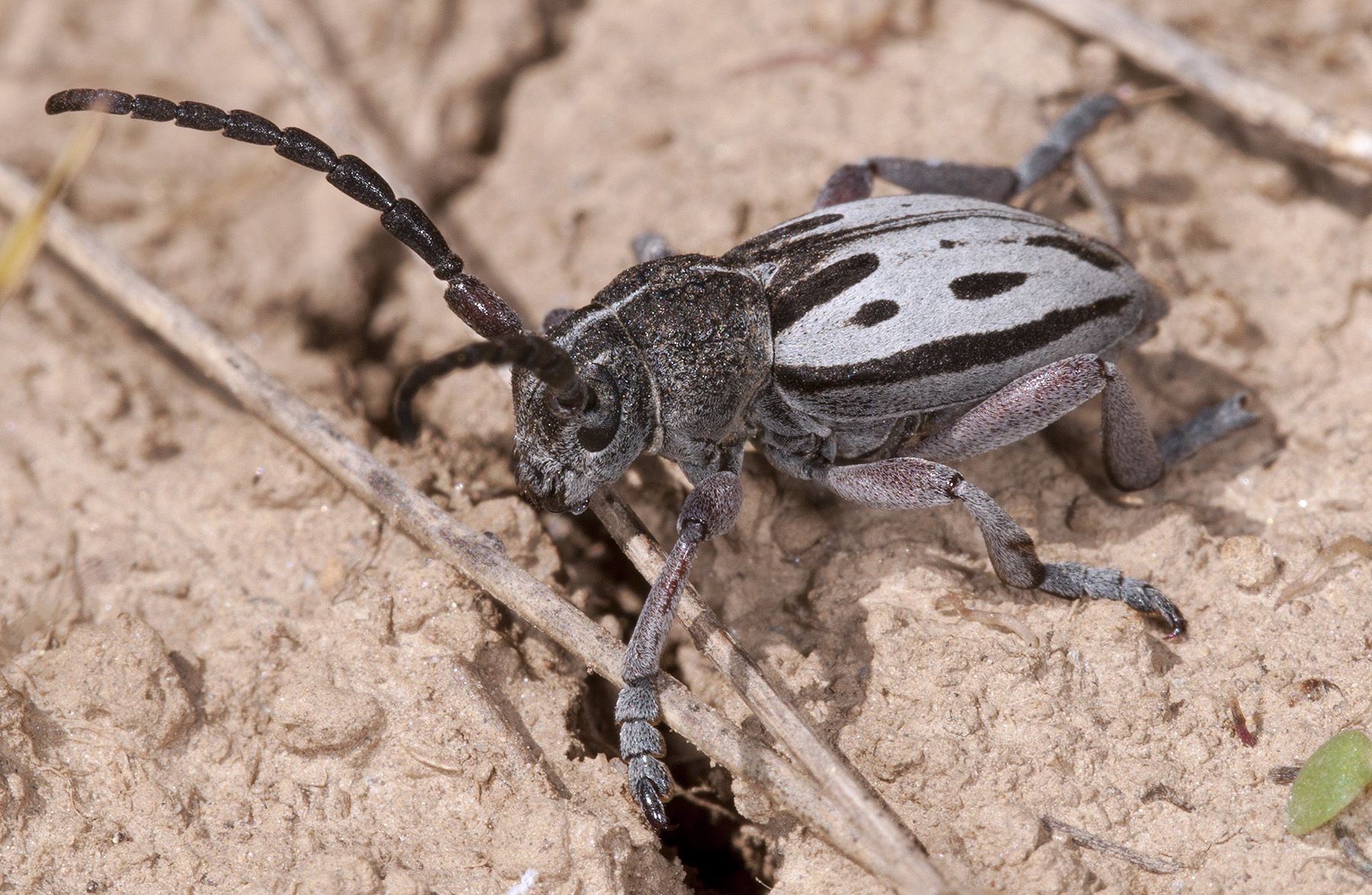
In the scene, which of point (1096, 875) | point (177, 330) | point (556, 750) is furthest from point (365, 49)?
point (1096, 875)

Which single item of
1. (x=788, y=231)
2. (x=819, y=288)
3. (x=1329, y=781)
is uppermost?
(x=788, y=231)

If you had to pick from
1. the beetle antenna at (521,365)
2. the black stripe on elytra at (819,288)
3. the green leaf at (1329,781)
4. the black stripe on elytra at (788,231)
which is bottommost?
the green leaf at (1329,781)

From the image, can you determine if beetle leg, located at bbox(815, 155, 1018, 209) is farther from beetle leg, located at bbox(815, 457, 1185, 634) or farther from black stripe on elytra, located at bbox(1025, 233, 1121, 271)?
beetle leg, located at bbox(815, 457, 1185, 634)

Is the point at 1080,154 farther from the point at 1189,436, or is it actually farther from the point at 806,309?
the point at 806,309

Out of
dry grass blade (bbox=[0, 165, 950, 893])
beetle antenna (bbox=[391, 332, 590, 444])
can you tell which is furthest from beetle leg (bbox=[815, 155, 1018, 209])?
dry grass blade (bbox=[0, 165, 950, 893])

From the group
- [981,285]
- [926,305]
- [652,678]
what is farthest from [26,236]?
[981,285]

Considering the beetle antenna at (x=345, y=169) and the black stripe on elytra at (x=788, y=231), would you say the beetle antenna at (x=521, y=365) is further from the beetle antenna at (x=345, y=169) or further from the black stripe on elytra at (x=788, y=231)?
the black stripe on elytra at (x=788, y=231)

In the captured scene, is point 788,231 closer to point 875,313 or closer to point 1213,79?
point 875,313

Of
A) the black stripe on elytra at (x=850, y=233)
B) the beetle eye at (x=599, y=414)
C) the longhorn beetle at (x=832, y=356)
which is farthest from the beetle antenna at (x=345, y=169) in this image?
the black stripe on elytra at (x=850, y=233)
